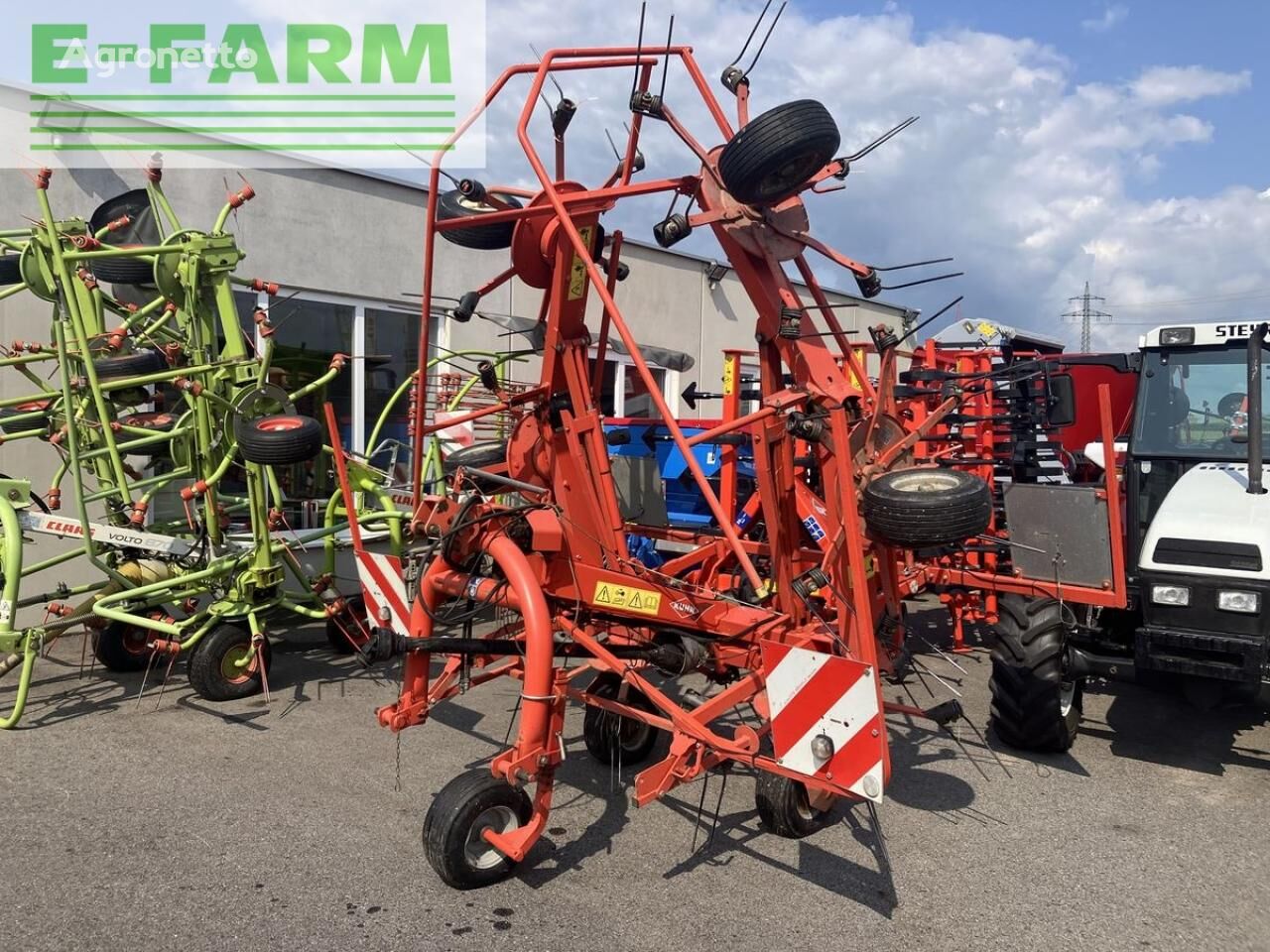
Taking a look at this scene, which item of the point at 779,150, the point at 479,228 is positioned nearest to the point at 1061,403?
the point at 779,150

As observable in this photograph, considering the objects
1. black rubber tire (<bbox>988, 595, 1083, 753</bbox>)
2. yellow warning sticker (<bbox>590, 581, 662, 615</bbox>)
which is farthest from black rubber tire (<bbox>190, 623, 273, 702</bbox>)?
black rubber tire (<bbox>988, 595, 1083, 753</bbox>)

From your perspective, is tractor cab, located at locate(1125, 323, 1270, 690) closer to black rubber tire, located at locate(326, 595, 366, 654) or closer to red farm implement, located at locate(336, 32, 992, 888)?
red farm implement, located at locate(336, 32, 992, 888)

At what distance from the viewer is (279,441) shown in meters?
5.68

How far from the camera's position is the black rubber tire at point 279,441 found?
223 inches

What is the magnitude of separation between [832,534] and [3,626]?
4.50 metres

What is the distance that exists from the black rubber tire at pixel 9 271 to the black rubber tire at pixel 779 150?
5.91 metres

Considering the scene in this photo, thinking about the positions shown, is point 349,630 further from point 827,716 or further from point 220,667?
point 827,716

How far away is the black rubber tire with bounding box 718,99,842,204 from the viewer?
3504 millimetres

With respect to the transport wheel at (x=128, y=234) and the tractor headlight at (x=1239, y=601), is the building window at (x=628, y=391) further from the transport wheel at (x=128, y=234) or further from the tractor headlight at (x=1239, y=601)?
the tractor headlight at (x=1239, y=601)

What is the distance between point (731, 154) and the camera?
11.9 feet

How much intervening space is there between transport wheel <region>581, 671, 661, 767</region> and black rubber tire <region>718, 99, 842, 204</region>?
2.47 m

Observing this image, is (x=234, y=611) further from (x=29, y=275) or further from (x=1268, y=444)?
(x=1268, y=444)

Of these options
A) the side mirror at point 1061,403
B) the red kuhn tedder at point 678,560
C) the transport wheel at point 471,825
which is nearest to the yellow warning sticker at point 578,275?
the red kuhn tedder at point 678,560

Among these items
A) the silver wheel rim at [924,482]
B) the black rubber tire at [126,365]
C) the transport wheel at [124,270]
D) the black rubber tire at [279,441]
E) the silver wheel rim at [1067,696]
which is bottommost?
the silver wheel rim at [1067,696]
